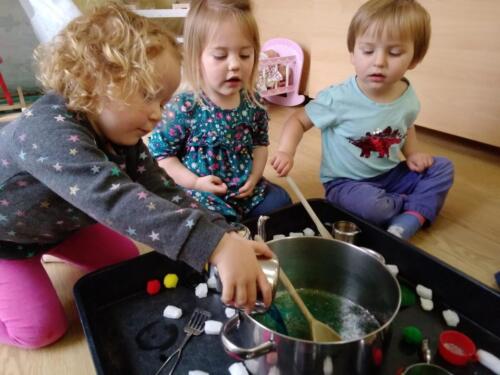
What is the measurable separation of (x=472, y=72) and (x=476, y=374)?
1033mm

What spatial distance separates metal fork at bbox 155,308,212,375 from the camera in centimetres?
50

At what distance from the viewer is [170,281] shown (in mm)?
624

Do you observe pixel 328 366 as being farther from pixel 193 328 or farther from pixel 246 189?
pixel 246 189

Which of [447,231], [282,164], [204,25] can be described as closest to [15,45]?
[204,25]

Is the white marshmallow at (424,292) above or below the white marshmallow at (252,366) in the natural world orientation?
below

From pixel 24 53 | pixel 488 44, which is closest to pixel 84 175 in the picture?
pixel 488 44

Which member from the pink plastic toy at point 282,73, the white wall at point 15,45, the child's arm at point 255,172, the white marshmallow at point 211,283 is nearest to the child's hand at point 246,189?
the child's arm at point 255,172

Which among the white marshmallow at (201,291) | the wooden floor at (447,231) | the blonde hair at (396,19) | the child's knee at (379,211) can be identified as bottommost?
the wooden floor at (447,231)

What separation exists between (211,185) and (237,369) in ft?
1.32

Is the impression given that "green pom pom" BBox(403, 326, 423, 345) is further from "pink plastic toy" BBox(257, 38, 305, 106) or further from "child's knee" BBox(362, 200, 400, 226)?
"pink plastic toy" BBox(257, 38, 305, 106)

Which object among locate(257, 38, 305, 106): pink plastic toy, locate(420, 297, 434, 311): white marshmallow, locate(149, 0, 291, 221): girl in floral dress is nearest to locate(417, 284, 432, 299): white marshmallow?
locate(420, 297, 434, 311): white marshmallow

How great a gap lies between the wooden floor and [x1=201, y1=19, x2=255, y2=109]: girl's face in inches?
14.7

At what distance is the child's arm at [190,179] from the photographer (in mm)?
811

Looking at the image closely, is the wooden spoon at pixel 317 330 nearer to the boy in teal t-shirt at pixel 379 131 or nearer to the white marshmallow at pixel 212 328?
the white marshmallow at pixel 212 328
